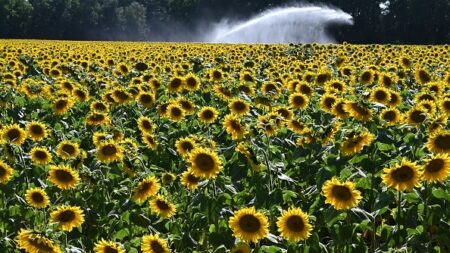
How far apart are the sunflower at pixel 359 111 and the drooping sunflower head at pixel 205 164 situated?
1.75 metres

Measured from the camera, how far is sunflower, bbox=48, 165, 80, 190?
17.0 feet

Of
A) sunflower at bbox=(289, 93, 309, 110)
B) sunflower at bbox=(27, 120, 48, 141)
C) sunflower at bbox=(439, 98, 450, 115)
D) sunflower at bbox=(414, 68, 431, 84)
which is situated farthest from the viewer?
sunflower at bbox=(414, 68, 431, 84)

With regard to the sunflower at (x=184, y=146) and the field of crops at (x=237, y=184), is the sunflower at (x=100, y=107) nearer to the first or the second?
the field of crops at (x=237, y=184)

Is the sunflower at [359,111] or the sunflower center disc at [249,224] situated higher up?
the sunflower at [359,111]

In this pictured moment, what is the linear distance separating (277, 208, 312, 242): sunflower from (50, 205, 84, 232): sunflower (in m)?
1.35

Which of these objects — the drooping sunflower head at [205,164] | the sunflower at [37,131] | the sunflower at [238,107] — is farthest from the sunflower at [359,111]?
the sunflower at [37,131]

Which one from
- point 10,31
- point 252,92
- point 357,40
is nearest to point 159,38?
point 10,31

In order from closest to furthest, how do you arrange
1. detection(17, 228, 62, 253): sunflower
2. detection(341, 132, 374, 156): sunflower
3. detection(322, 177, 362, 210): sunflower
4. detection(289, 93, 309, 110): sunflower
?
detection(17, 228, 62, 253): sunflower < detection(322, 177, 362, 210): sunflower < detection(341, 132, 374, 156): sunflower < detection(289, 93, 309, 110): sunflower

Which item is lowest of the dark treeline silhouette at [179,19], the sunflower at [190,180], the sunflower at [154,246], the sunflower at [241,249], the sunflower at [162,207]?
the dark treeline silhouette at [179,19]

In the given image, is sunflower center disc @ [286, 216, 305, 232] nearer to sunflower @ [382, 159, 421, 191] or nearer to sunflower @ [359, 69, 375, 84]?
sunflower @ [382, 159, 421, 191]

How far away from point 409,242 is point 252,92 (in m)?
5.08

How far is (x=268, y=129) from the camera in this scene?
600 centimetres

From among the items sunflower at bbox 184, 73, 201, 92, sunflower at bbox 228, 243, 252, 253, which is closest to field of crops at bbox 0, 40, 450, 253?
sunflower at bbox 228, 243, 252, 253

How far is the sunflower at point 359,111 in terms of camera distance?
19.6 feet
